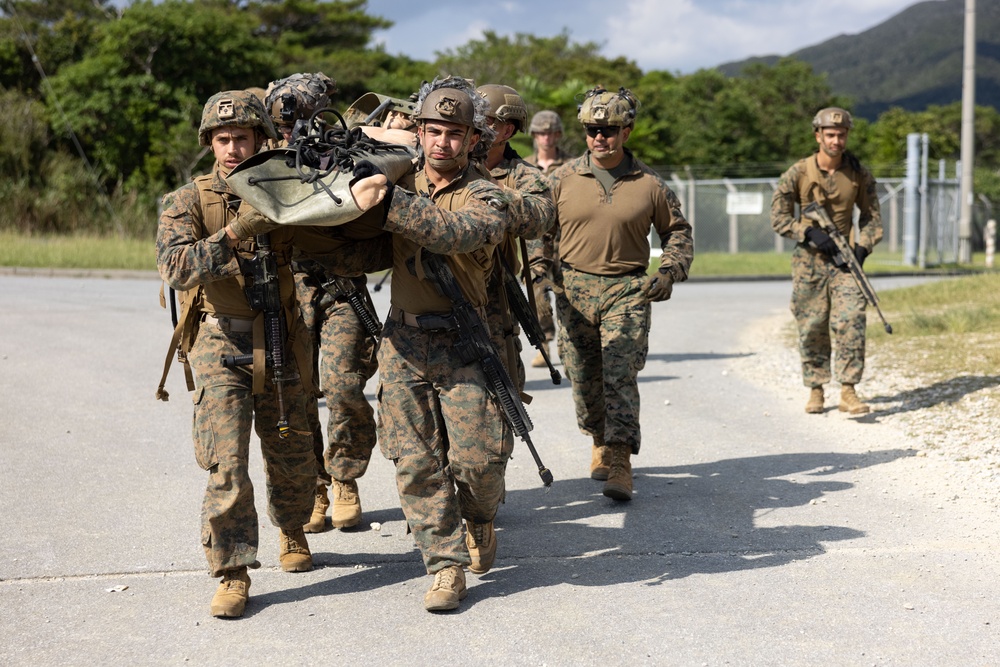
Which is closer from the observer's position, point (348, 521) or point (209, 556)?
point (209, 556)

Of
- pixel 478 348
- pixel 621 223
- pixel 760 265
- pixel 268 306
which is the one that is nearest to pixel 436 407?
pixel 478 348

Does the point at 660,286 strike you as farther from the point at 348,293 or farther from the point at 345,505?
the point at 345,505

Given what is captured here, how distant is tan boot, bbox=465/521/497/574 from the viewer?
5625 mm

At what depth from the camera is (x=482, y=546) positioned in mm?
5625

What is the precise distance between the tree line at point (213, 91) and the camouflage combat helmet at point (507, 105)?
821 inches

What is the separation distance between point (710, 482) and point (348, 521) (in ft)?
7.15

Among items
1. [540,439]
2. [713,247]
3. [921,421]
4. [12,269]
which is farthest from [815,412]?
[713,247]

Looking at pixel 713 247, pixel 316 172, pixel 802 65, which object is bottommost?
pixel 713 247

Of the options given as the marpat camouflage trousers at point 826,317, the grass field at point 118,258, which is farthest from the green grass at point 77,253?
the marpat camouflage trousers at point 826,317

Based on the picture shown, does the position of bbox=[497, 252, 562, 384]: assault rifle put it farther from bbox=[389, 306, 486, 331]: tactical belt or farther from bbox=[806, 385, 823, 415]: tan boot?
bbox=[806, 385, 823, 415]: tan boot

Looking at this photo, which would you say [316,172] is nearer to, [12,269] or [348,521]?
[348,521]

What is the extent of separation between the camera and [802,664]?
14.8ft

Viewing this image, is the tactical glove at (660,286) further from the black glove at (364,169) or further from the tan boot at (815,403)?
the tan boot at (815,403)

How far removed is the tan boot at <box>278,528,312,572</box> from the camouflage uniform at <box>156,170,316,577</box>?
1.41ft
